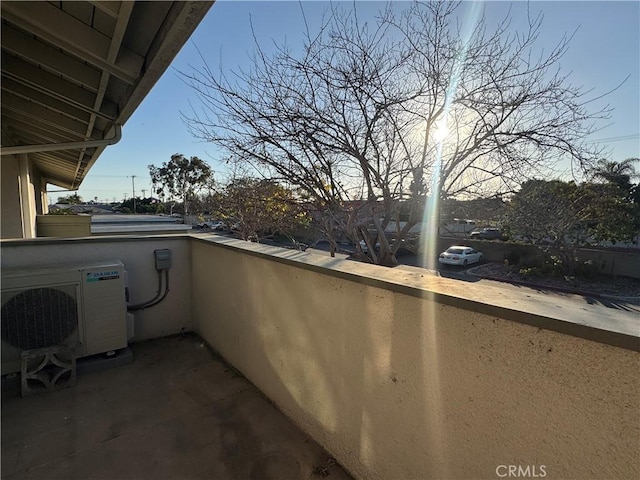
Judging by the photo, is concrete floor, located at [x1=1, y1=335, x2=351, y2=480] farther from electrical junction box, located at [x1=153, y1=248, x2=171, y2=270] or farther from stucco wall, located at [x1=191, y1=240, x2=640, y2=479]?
electrical junction box, located at [x1=153, y1=248, x2=171, y2=270]

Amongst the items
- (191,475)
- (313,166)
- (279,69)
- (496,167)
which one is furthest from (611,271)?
(191,475)

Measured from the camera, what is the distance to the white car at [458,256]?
629 inches

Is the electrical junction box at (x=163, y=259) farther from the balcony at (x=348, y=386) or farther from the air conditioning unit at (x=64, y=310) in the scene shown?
the air conditioning unit at (x=64, y=310)

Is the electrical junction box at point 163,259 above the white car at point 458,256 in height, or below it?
above

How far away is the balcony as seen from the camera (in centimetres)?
93

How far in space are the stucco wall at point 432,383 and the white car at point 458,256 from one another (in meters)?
15.4

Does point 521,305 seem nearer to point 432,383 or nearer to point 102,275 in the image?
point 432,383

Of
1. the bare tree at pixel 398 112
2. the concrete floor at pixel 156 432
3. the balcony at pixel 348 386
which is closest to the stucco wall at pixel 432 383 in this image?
the balcony at pixel 348 386

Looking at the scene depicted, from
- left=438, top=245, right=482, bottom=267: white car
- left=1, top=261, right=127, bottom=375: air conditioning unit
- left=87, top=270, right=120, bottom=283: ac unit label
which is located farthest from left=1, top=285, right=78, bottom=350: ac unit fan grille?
left=438, top=245, right=482, bottom=267: white car

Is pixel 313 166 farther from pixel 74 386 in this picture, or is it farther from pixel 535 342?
pixel 535 342

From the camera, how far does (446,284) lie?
4.62ft

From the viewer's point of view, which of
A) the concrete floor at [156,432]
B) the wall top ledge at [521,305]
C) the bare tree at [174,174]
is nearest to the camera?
the wall top ledge at [521,305]

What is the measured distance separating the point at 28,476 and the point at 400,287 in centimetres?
227

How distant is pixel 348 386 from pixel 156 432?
1378mm
